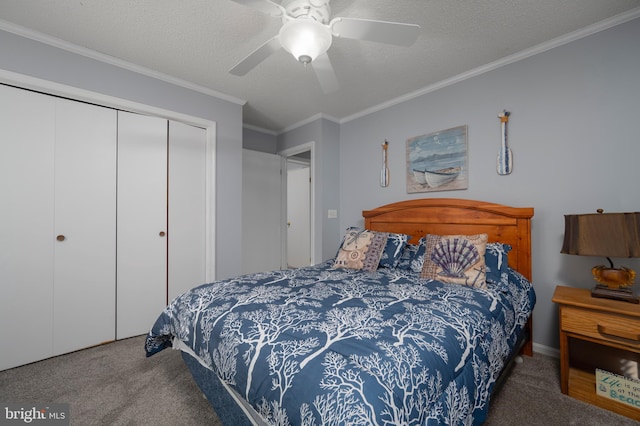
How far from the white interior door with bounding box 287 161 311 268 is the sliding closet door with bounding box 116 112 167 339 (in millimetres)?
2947

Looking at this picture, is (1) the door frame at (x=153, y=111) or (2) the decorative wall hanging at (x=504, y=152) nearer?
(1) the door frame at (x=153, y=111)

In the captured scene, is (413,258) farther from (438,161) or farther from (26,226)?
(26,226)

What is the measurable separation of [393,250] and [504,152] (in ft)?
4.30

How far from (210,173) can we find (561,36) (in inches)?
132

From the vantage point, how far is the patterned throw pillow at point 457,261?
1.82 meters

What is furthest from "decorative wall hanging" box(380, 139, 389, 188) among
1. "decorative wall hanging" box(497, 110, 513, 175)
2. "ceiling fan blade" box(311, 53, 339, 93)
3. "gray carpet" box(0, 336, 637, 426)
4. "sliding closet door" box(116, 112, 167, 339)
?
"sliding closet door" box(116, 112, 167, 339)

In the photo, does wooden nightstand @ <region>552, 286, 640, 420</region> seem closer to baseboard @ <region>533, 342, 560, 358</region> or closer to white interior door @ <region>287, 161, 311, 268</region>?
baseboard @ <region>533, 342, 560, 358</region>

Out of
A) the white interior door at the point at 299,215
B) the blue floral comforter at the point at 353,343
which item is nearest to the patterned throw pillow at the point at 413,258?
the blue floral comforter at the point at 353,343

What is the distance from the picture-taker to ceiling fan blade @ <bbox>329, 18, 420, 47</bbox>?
1.40m

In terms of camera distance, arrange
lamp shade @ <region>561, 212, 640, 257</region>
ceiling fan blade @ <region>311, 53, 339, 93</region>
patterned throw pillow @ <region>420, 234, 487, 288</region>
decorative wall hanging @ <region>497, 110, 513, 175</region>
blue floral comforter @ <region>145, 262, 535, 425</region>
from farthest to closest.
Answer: decorative wall hanging @ <region>497, 110, 513, 175</region>, patterned throw pillow @ <region>420, 234, 487, 288</region>, ceiling fan blade @ <region>311, 53, 339, 93</region>, lamp shade @ <region>561, 212, 640, 257</region>, blue floral comforter @ <region>145, 262, 535, 425</region>

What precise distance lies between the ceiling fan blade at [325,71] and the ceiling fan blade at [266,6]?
1.19 feet

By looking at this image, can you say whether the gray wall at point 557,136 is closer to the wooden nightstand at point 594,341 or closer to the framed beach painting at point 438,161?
the framed beach painting at point 438,161

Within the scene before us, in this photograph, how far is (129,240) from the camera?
2521 millimetres

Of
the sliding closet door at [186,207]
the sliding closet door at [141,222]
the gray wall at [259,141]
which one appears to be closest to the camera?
the sliding closet door at [141,222]
